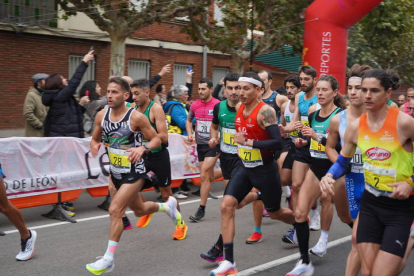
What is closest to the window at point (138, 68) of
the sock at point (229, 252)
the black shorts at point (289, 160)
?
the black shorts at point (289, 160)

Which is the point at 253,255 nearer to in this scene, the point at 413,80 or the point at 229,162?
the point at 229,162

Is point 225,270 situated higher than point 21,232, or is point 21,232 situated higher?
point 21,232

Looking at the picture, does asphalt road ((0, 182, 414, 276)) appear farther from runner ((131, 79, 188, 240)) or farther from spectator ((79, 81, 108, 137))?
spectator ((79, 81, 108, 137))

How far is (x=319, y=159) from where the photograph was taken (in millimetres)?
6238

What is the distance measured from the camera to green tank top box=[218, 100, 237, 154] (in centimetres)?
705

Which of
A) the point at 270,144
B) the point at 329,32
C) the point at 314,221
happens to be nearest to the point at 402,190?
the point at 270,144

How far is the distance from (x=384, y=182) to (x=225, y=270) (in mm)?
1923

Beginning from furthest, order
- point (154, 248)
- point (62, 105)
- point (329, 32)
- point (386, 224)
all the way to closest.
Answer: point (329, 32), point (62, 105), point (154, 248), point (386, 224)

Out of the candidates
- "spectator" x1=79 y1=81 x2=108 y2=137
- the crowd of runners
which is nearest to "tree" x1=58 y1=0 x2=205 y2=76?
"spectator" x1=79 y1=81 x2=108 y2=137

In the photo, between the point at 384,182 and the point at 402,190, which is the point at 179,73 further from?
the point at 402,190

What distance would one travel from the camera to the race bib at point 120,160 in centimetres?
571

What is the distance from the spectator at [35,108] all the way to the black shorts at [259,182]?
14.2 feet

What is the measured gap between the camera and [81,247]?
643 centimetres

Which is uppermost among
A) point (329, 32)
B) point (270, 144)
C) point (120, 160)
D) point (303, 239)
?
point (329, 32)
